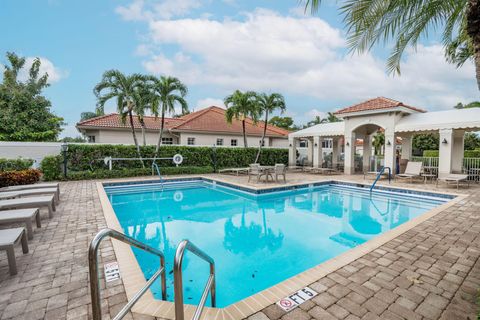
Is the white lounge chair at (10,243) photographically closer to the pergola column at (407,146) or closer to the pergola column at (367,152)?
the pergola column at (367,152)

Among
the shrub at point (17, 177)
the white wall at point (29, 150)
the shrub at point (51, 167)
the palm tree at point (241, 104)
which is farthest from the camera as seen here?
the palm tree at point (241, 104)

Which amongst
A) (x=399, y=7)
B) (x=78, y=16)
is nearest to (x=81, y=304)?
(x=399, y=7)

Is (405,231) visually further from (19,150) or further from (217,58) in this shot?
(19,150)

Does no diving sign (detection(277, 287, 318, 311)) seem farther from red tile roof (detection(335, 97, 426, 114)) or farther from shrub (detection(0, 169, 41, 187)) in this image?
red tile roof (detection(335, 97, 426, 114))

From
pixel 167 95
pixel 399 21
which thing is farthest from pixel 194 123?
pixel 399 21

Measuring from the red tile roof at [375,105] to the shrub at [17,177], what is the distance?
20.6 metres

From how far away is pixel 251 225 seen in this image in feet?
29.3

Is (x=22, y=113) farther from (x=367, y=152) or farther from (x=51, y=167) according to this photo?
(x=367, y=152)

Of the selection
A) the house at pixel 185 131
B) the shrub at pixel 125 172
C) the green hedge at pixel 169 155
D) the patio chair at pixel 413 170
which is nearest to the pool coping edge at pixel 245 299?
the patio chair at pixel 413 170

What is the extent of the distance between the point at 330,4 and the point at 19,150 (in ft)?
63.4

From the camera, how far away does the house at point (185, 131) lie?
2195 centimetres

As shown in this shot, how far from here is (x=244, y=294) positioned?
4.69 metres

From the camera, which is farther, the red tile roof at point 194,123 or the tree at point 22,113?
the tree at point 22,113

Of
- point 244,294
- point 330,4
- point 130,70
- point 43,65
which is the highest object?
point 43,65
